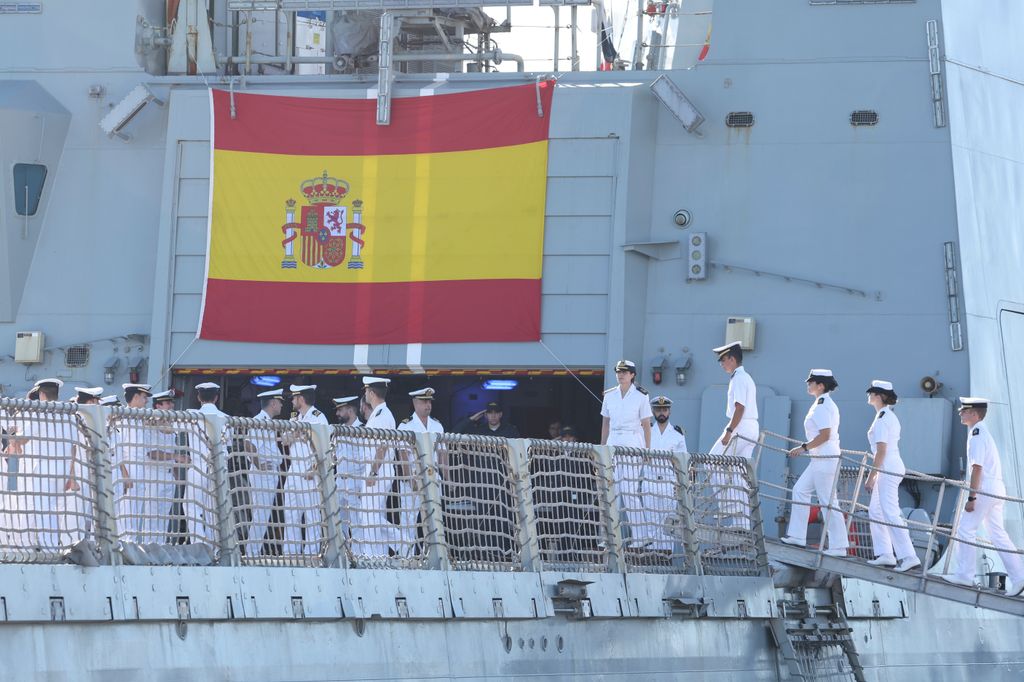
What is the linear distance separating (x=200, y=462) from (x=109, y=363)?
8.28 m

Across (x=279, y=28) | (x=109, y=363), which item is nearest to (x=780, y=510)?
(x=109, y=363)

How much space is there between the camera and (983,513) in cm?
1182

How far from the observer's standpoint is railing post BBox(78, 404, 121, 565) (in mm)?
7410

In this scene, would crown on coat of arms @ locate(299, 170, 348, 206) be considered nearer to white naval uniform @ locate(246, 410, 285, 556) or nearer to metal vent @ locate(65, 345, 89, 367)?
metal vent @ locate(65, 345, 89, 367)

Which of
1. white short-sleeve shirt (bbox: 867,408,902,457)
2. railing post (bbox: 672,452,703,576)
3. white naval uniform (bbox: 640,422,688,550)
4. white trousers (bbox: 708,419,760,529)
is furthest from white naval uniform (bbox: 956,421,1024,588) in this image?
white naval uniform (bbox: 640,422,688,550)

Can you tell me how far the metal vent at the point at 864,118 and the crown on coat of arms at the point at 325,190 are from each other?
15.7 feet

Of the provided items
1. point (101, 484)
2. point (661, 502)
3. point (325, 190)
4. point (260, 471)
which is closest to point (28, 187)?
point (325, 190)

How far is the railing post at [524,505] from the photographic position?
10.0 m

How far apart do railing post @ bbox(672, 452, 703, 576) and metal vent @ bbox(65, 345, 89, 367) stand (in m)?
7.10

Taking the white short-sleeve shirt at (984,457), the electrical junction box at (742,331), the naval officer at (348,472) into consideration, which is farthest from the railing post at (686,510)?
the electrical junction box at (742,331)

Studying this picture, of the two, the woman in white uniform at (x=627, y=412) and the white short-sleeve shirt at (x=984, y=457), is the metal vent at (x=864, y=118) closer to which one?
the woman in white uniform at (x=627, y=412)

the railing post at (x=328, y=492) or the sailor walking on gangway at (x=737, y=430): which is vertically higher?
the sailor walking on gangway at (x=737, y=430)

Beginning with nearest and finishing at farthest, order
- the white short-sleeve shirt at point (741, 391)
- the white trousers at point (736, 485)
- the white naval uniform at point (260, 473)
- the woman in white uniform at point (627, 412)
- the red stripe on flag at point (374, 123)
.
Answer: the white naval uniform at point (260, 473), the white trousers at point (736, 485), the white short-sleeve shirt at point (741, 391), the woman in white uniform at point (627, 412), the red stripe on flag at point (374, 123)

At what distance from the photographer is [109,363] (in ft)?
53.3
